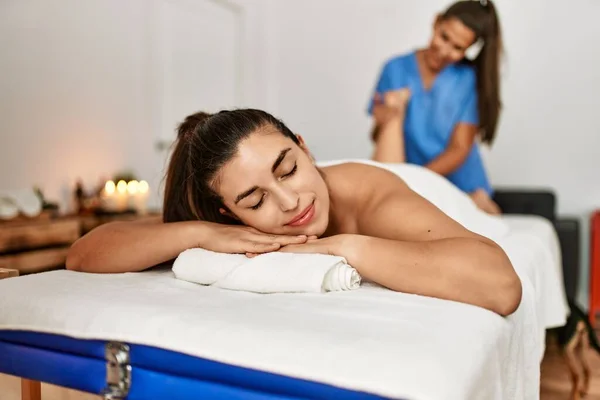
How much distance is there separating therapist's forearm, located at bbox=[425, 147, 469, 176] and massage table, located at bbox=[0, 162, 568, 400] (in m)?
1.46

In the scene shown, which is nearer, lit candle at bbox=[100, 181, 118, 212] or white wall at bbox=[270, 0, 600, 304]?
lit candle at bbox=[100, 181, 118, 212]

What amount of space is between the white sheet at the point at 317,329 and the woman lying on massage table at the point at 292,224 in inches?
2.2

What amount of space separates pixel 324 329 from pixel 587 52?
3492 mm

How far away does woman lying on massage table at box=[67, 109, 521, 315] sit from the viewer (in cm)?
105

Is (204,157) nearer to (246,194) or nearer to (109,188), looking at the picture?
(246,194)

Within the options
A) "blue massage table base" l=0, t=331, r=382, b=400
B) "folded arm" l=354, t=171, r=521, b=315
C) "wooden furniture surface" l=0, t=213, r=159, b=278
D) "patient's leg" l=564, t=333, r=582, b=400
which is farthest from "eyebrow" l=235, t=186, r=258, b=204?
"patient's leg" l=564, t=333, r=582, b=400

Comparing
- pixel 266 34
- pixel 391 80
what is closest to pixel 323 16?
pixel 266 34

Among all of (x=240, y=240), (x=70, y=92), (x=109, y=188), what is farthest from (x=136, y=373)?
(x=70, y=92)

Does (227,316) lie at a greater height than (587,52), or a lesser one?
lesser

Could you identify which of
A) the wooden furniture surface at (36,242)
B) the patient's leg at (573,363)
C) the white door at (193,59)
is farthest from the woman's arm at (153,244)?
the white door at (193,59)

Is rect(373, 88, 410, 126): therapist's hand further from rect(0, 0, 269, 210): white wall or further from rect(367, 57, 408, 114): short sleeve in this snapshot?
rect(0, 0, 269, 210): white wall

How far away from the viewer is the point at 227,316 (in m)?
0.91

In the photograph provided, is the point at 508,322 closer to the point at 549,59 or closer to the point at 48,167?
the point at 48,167

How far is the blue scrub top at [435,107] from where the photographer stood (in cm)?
264
